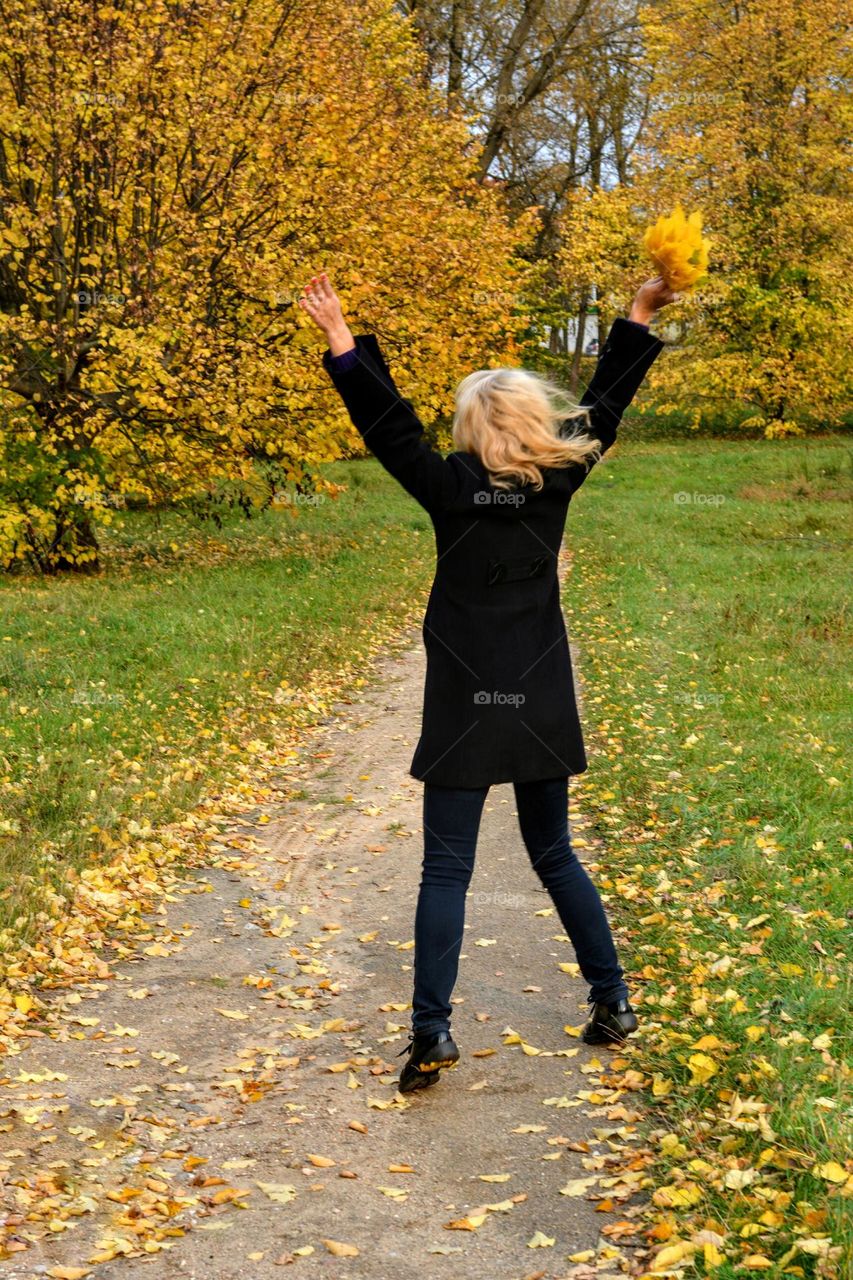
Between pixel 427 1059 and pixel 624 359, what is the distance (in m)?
2.40

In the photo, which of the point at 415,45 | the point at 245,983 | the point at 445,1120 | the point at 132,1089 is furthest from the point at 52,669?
the point at 415,45

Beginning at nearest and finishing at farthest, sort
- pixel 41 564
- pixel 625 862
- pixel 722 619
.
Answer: pixel 625 862 → pixel 722 619 → pixel 41 564

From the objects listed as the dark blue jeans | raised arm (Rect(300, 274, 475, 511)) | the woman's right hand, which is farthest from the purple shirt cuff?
the dark blue jeans

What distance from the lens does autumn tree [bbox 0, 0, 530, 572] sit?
14.2m

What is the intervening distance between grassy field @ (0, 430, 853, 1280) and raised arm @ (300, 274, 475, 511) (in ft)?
6.69

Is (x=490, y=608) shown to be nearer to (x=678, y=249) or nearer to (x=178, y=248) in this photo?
(x=678, y=249)

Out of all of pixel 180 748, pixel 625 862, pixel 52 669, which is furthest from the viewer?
pixel 52 669

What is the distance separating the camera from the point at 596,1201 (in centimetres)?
369

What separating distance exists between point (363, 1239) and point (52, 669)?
7459 mm

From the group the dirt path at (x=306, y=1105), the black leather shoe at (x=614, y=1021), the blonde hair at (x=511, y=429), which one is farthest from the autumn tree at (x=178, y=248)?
the black leather shoe at (x=614, y=1021)

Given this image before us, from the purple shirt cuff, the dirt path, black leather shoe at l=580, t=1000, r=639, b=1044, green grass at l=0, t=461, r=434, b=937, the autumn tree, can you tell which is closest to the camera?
the dirt path

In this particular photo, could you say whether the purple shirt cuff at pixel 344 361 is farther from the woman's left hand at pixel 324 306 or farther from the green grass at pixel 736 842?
the green grass at pixel 736 842

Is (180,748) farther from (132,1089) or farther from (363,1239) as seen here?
(363,1239)

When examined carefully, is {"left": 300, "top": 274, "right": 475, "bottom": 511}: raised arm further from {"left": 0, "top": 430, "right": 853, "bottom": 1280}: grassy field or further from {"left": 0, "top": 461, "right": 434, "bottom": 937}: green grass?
{"left": 0, "top": 461, "right": 434, "bottom": 937}: green grass
